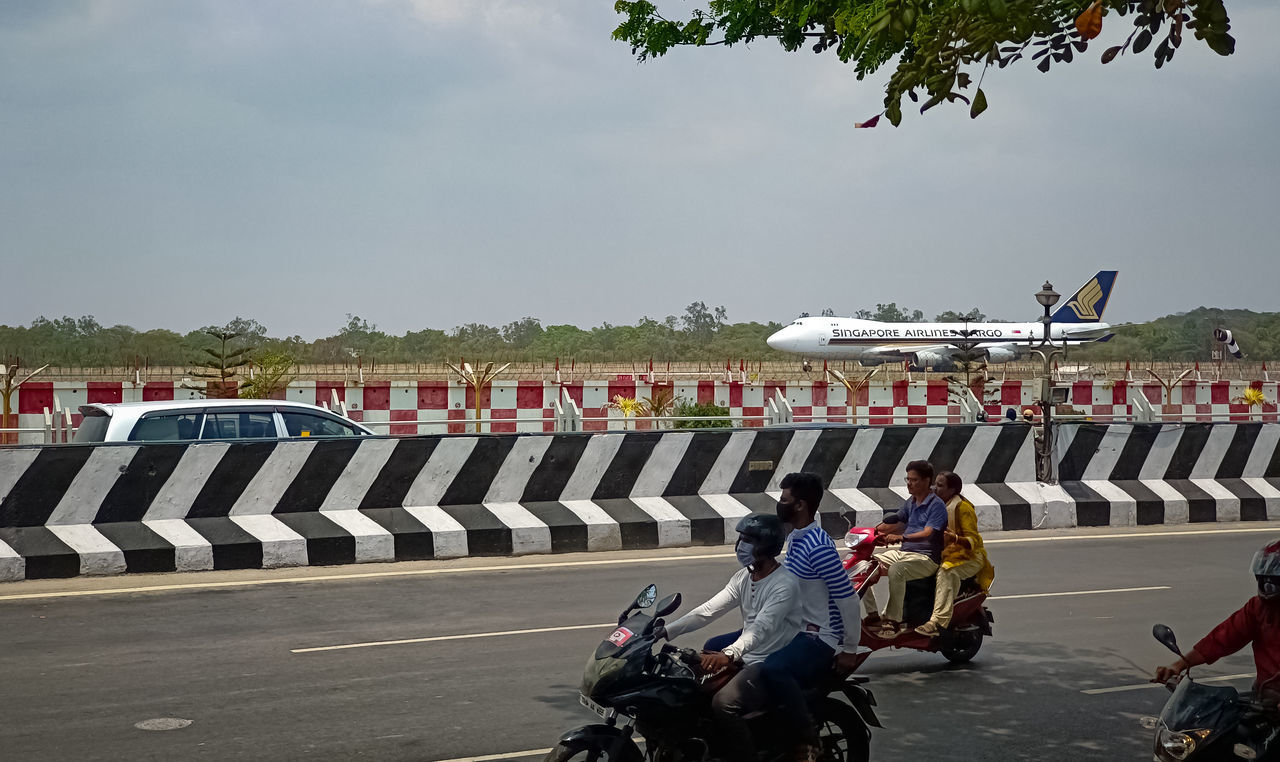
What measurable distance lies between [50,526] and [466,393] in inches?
758

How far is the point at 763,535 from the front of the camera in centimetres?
475

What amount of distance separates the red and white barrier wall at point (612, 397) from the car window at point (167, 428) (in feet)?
43.1

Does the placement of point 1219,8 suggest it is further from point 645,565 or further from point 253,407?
point 253,407

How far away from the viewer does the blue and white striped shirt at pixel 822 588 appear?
496 centimetres

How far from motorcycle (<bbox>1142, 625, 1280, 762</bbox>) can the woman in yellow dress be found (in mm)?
3210

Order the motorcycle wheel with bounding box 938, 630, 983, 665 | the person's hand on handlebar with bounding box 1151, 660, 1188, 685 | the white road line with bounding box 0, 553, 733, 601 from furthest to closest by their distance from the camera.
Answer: the white road line with bounding box 0, 553, 733, 601 < the motorcycle wheel with bounding box 938, 630, 983, 665 < the person's hand on handlebar with bounding box 1151, 660, 1188, 685

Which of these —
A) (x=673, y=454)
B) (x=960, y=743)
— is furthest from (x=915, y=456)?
(x=960, y=743)

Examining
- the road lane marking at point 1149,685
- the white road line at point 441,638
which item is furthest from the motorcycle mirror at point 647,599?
the white road line at point 441,638

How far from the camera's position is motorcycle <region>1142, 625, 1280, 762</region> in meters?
3.92

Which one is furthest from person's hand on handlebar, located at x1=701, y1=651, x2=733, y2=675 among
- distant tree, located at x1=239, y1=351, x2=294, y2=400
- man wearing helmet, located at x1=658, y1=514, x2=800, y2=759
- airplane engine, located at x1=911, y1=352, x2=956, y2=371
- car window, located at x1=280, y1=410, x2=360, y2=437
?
airplane engine, located at x1=911, y1=352, x2=956, y2=371

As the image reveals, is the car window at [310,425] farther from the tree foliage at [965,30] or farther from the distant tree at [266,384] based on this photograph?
the distant tree at [266,384]

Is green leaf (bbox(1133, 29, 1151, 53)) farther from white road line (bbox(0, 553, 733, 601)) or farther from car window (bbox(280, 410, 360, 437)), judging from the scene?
car window (bbox(280, 410, 360, 437))

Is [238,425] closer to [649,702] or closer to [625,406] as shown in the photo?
[649,702]

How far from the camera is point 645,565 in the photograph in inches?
444
